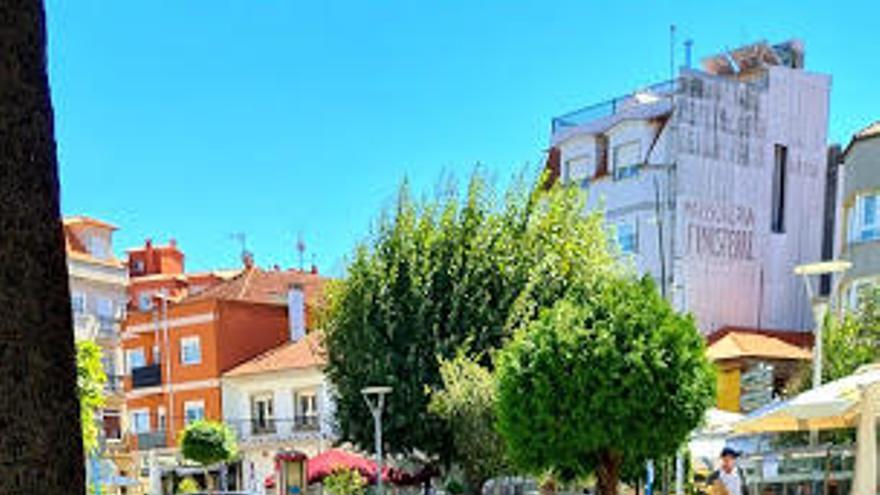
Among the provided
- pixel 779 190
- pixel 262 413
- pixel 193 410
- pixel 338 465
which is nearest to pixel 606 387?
pixel 338 465

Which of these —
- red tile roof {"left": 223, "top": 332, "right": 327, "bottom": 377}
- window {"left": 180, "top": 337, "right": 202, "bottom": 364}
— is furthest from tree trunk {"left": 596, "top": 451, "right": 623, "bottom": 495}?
window {"left": 180, "top": 337, "right": 202, "bottom": 364}

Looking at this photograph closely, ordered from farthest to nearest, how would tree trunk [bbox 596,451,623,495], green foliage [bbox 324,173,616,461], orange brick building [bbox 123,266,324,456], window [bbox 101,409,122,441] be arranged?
window [bbox 101,409,122,441]
orange brick building [bbox 123,266,324,456]
green foliage [bbox 324,173,616,461]
tree trunk [bbox 596,451,623,495]

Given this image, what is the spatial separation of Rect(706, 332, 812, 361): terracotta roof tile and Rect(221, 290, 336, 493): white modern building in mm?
13990

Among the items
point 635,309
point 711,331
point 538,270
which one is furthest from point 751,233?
point 635,309

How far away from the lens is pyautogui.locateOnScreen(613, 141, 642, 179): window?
29.9 m

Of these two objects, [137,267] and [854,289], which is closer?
[854,289]

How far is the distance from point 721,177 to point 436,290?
12.9 meters

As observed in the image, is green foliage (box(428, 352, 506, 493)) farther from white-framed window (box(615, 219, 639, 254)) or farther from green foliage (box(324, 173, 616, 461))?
white-framed window (box(615, 219, 639, 254))

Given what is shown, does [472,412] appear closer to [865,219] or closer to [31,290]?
[865,219]

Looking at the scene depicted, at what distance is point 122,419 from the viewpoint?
44.0m

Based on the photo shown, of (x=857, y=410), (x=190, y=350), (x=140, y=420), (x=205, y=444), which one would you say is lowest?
(x=140, y=420)

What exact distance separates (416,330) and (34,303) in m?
18.3

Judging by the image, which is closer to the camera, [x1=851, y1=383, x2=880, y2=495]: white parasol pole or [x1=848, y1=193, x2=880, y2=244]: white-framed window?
[x1=851, y1=383, x2=880, y2=495]: white parasol pole

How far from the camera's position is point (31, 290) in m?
2.53
